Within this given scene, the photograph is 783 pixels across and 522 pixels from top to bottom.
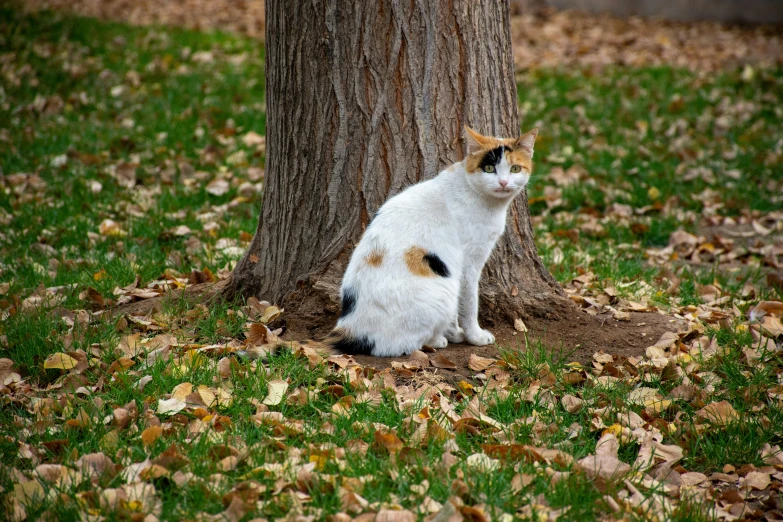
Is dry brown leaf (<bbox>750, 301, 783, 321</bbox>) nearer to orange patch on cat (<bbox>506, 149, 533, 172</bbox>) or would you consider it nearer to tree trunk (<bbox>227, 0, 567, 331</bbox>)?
tree trunk (<bbox>227, 0, 567, 331</bbox>)

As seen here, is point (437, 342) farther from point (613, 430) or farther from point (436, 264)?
point (613, 430)

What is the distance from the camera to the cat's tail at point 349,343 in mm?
3670

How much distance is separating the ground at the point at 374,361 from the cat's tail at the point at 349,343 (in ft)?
0.26

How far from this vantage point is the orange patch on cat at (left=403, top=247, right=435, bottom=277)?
366 centimetres

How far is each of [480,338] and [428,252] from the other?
1.87ft

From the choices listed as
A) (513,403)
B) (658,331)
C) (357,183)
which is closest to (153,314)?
(357,183)

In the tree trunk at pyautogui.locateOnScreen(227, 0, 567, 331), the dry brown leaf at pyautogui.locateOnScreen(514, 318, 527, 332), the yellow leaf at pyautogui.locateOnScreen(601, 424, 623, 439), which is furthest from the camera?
the dry brown leaf at pyautogui.locateOnScreen(514, 318, 527, 332)

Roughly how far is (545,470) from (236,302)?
7.19ft

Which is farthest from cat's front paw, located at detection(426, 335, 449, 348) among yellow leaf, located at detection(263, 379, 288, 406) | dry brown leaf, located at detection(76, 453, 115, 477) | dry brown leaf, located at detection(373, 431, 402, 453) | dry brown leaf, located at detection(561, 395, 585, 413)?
dry brown leaf, located at detection(76, 453, 115, 477)

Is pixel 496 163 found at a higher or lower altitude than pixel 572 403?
higher

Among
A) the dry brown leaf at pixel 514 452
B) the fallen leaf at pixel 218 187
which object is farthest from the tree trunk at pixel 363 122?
the fallen leaf at pixel 218 187

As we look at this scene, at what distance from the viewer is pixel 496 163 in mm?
3615

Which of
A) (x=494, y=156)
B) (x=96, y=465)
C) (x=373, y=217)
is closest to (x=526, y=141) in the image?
(x=494, y=156)

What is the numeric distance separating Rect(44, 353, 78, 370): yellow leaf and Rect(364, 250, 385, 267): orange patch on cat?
1.51 metres
